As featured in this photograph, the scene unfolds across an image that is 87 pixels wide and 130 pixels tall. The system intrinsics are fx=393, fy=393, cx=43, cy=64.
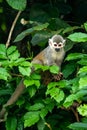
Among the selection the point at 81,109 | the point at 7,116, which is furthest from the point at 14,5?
the point at 81,109

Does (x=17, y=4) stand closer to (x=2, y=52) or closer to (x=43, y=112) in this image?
(x=2, y=52)

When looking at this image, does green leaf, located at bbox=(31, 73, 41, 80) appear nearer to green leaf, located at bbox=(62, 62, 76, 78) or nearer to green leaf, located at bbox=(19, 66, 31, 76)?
green leaf, located at bbox=(19, 66, 31, 76)

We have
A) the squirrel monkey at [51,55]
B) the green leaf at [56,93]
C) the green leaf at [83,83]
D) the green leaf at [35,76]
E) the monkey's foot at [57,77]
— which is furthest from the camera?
the squirrel monkey at [51,55]

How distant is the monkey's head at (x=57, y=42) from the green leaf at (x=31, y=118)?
856mm

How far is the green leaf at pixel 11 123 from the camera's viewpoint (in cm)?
414

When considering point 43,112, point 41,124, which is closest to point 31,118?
point 43,112

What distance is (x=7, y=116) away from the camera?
13.9ft

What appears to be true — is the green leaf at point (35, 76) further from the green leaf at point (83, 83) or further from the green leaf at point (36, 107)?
the green leaf at point (83, 83)

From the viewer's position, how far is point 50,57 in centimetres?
471

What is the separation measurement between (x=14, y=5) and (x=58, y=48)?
700 mm

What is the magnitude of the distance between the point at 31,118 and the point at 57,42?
3.20ft

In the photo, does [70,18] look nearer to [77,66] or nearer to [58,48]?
[58,48]

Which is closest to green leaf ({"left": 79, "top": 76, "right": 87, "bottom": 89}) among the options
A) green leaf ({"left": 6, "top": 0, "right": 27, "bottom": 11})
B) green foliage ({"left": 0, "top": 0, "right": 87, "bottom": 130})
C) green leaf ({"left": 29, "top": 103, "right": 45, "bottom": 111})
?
green foliage ({"left": 0, "top": 0, "right": 87, "bottom": 130})

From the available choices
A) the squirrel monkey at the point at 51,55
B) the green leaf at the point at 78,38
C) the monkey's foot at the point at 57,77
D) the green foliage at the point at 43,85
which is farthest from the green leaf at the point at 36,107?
the green leaf at the point at 78,38
